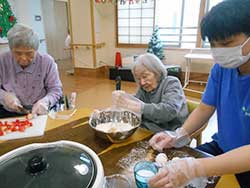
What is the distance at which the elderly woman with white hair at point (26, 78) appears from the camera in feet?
4.61

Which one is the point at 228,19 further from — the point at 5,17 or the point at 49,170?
the point at 5,17

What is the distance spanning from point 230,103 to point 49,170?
2.48 feet

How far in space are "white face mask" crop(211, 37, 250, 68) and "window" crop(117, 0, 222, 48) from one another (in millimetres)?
3372

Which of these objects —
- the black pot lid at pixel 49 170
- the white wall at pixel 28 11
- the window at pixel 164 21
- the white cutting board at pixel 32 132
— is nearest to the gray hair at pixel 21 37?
the white cutting board at pixel 32 132

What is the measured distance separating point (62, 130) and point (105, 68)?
162 inches

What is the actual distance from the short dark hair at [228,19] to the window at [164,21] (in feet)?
11.4

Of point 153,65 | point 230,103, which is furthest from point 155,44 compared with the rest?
point 230,103

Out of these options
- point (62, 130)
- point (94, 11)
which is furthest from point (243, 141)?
point (94, 11)

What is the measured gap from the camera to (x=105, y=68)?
5059 millimetres

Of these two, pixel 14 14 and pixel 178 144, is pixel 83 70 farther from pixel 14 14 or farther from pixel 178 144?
pixel 178 144

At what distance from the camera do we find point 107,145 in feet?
2.93

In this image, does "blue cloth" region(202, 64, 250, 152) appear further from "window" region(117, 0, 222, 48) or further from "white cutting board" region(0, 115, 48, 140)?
A: "window" region(117, 0, 222, 48)

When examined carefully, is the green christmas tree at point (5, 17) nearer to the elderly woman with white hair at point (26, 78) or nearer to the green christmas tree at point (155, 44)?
the green christmas tree at point (155, 44)

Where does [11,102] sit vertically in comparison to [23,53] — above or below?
below
